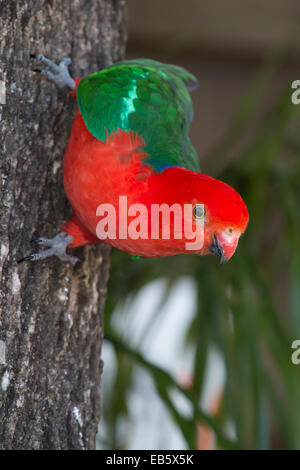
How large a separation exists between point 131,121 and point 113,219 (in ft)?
0.56

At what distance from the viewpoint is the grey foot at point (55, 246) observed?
80cm

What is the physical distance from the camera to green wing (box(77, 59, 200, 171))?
776 mm

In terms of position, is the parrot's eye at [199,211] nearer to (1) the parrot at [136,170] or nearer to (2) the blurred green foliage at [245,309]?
(1) the parrot at [136,170]

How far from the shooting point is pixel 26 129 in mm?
817

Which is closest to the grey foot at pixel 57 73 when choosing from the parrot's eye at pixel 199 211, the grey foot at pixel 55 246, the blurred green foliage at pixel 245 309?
the grey foot at pixel 55 246

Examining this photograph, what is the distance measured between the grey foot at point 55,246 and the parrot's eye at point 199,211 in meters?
0.25

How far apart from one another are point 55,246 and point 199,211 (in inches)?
10.5

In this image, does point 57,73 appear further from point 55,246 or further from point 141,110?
point 55,246

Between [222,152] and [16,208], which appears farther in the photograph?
[222,152]

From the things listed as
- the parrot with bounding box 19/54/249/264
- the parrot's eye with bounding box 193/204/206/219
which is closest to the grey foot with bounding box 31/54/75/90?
the parrot with bounding box 19/54/249/264

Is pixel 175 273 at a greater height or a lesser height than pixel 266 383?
greater
